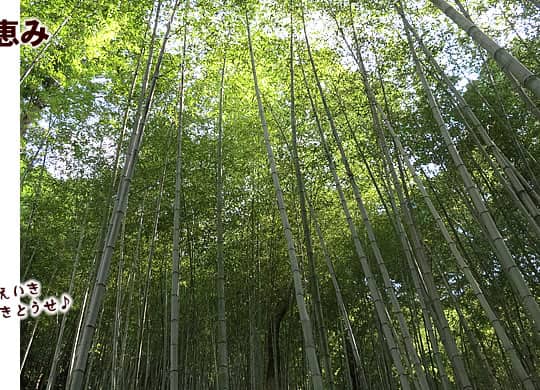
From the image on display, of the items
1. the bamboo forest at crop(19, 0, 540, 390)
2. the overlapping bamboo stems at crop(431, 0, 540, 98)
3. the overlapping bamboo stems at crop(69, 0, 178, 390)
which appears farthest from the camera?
the bamboo forest at crop(19, 0, 540, 390)

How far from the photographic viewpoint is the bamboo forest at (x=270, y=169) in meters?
3.95

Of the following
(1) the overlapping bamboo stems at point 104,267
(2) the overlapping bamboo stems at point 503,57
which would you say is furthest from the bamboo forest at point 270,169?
(2) the overlapping bamboo stems at point 503,57

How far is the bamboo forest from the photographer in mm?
3951

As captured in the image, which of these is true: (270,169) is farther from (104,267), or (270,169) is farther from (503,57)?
(503,57)

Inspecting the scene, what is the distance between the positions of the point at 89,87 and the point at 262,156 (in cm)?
235

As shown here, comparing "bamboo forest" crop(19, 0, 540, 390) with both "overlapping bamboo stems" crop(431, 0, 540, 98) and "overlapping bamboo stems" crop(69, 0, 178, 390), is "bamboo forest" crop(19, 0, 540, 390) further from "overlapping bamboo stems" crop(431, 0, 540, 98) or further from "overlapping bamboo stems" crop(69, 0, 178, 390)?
"overlapping bamboo stems" crop(431, 0, 540, 98)

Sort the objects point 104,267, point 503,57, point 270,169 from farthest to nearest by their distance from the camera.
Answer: point 270,169 → point 104,267 → point 503,57

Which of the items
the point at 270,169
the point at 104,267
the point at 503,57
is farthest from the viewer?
the point at 270,169

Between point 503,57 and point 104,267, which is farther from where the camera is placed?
point 104,267

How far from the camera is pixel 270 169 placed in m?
3.48

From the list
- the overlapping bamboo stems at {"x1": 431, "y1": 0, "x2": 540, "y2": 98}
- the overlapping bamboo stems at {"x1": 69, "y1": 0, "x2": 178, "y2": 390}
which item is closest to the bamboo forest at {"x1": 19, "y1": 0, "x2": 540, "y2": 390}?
the overlapping bamboo stems at {"x1": 69, "y1": 0, "x2": 178, "y2": 390}

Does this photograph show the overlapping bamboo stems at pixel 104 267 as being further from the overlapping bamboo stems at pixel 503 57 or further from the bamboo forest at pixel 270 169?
the overlapping bamboo stems at pixel 503 57

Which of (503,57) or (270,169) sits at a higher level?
(270,169)

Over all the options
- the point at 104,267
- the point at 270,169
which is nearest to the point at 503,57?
the point at 104,267
